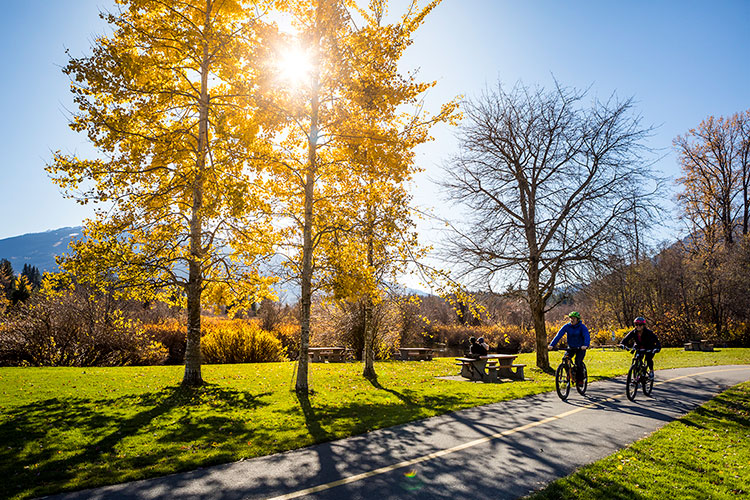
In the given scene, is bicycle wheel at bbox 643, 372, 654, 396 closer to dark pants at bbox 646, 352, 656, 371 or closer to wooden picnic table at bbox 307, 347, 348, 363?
dark pants at bbox 646, 352, 656, 371

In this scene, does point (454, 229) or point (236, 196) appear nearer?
point (236, 196)

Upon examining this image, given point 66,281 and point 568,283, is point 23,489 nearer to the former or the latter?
point 66,281

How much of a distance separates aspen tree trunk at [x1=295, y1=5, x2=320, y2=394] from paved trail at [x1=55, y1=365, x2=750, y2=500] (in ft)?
12.9

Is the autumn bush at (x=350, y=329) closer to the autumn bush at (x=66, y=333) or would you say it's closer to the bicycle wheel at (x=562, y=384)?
the autumn bush at (x=66, y=333)

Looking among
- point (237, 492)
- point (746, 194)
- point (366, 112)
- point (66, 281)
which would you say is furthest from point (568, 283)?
point (746, 194)

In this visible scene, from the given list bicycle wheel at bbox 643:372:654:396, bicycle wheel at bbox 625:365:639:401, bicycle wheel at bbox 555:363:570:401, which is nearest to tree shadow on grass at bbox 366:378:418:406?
bicycle wheel at bbox 555:363:570:401

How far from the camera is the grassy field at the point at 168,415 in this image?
5.34 meters

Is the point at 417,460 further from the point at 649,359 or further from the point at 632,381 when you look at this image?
the point at 649,359

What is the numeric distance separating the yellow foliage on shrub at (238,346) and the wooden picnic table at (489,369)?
10299 mm

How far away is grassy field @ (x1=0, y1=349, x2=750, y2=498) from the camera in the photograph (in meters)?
5.34

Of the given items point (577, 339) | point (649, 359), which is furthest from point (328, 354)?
point (649, 359)

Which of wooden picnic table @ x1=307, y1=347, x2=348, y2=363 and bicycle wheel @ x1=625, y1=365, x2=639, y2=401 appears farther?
wooden picnic table @ x1=307, y1=347, x2=348, y2=363

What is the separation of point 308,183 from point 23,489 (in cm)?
813

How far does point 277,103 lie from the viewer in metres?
10.5
